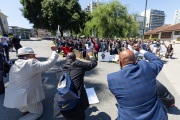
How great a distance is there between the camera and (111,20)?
70.3ft

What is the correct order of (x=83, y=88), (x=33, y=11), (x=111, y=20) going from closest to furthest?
(x=83, y=88), (x=111, y=20), (x=33, y=11)

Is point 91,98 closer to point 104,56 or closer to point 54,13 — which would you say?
point 104,56

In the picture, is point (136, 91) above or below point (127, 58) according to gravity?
below

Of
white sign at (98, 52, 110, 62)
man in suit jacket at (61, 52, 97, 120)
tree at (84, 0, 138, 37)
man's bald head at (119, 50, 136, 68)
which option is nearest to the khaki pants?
man in suit jacket at (61, 52, 97, 120)

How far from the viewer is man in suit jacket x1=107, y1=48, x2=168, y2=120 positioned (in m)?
1.76

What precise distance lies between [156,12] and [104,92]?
188 m

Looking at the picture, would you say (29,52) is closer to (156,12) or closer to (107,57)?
(107,57)

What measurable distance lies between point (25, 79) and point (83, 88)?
1.19 metres

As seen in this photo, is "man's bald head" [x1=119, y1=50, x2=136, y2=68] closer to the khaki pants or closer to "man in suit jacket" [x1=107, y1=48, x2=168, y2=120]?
"man in suit jacket" [x1=107, y1=48, x2=168, y2=120]

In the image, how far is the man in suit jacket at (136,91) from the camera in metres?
1.76

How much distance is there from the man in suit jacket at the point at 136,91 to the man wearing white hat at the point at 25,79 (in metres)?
1.64

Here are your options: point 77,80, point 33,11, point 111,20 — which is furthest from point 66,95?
point 33,11

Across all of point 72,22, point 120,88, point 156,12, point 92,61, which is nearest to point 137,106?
point 120,88

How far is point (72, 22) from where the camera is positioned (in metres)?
33.2
